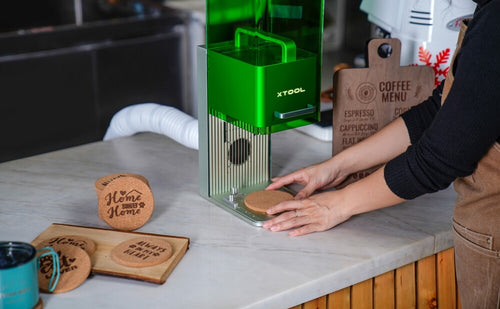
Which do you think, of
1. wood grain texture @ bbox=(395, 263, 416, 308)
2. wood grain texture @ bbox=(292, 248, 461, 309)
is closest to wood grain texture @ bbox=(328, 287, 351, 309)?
wood grain texture @ bbox=(292, 248, 461, 309)

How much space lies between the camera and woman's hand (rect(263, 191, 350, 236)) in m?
1.48

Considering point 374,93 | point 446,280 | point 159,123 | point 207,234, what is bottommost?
point 446,280

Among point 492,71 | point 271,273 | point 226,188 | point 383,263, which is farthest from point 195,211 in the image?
point 492,71

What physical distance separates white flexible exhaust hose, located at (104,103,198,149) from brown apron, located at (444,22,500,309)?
28.9 inches

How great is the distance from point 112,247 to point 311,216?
412 mm

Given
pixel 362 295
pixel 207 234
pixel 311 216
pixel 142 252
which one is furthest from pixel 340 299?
pixel 142 252

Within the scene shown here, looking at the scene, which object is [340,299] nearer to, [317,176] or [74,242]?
[317,176]

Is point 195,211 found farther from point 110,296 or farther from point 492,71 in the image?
point 492,71

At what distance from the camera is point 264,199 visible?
161 centimetres

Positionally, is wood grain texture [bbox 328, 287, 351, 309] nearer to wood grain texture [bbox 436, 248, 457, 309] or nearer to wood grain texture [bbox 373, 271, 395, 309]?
wood grain texture [bbox 373, 271, 395, 309]

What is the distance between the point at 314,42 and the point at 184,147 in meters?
0.61

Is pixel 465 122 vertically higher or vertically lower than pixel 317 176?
higher

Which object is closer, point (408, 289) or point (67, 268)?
point (67, 268)

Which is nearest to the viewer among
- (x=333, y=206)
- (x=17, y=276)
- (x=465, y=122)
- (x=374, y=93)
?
(x=17, y=276)
